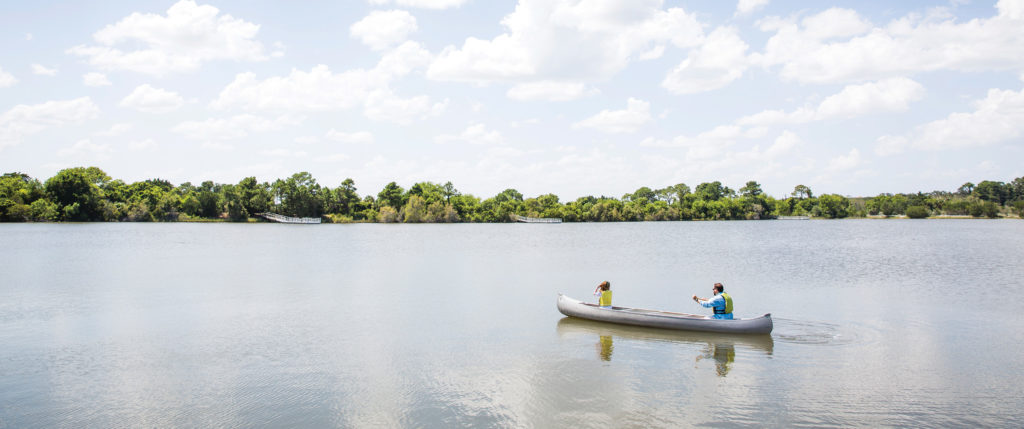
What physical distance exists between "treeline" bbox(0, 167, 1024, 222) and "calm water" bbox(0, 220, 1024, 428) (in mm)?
91752

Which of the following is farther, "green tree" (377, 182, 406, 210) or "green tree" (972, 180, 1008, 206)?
"green tree" (972, 180, 1008, 206)

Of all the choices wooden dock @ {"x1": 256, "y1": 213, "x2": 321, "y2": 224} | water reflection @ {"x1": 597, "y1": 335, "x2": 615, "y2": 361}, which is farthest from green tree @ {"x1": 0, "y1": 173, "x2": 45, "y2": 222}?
water reflection @ {"x1": 597, "y1": 335, "x2": 615, "y2": 361}

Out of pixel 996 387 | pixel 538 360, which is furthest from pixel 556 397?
pixel 996 387

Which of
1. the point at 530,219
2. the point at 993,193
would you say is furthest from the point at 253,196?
the point at 993,193

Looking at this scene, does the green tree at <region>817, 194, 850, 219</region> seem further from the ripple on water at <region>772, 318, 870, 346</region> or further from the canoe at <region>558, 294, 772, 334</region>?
the canoe at <region>558, 294, 772, 334</region>

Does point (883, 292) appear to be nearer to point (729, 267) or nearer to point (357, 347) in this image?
point (729, 267)

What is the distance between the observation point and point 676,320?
16828 mm

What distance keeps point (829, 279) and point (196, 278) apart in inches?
1290

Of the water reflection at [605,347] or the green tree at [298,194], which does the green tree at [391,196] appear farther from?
the water reflection at [605,347]

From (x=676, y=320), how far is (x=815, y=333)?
428cm

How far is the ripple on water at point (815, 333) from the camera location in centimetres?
1612

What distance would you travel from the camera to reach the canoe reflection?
14541 millimetres

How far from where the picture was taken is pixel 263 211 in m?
131

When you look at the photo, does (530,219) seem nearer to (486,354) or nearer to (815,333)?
(815,333)
